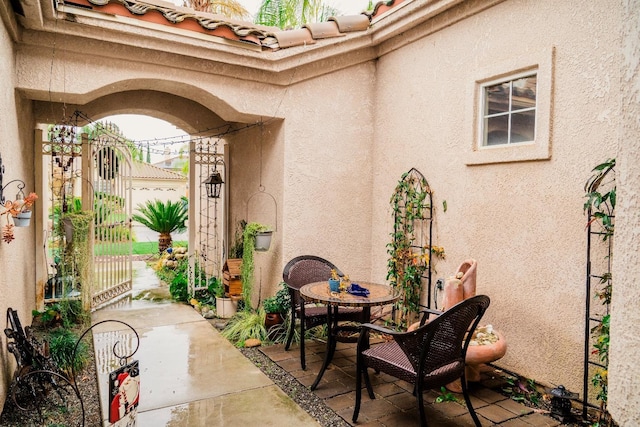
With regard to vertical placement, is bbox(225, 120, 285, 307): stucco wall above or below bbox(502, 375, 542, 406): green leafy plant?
above

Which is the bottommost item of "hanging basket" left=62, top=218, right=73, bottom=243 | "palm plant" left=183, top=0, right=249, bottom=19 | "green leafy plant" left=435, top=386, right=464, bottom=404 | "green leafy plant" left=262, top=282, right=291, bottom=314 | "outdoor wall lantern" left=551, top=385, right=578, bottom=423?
"green leafy plant" left=435, top=386, right=464, bottom=404

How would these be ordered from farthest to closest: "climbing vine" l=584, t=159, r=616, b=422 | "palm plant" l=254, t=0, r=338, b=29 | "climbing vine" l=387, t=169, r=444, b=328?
"palm plant" l=254, t=0, r=338, b=29, "climbing vine" l=387, t=169, r=444, b=328, "climbing vine" l=584, t=159, r=616, b=422

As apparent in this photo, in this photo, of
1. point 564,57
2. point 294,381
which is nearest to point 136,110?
point 294,381

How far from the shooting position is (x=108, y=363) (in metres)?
4.64

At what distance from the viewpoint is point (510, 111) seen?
14.4 ft

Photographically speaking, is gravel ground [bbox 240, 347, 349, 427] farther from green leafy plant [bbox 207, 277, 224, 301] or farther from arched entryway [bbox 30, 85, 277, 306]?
arched entryway [bbox 30, 85, 277, 306]

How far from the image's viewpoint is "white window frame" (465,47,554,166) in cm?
391

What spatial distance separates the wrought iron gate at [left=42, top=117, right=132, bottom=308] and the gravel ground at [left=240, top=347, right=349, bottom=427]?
2.56 m

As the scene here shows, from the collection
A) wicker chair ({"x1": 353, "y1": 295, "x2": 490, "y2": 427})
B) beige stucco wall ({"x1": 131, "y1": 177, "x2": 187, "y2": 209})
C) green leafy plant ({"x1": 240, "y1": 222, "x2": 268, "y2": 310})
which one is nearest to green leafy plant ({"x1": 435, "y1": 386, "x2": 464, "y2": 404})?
wicker chair ({"x1": 353, "y1": 295, "x2": 490, "y2": 427})

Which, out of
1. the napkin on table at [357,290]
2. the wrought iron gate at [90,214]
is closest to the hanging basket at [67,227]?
the wrought iron gate at [90,214]

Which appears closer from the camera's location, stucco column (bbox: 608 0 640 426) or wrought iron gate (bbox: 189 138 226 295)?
stucco column (bbox: 608 0 640 426)

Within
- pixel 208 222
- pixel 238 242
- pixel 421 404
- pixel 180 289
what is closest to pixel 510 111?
pixel 421 404

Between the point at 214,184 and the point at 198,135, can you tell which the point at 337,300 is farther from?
the point at 198,135

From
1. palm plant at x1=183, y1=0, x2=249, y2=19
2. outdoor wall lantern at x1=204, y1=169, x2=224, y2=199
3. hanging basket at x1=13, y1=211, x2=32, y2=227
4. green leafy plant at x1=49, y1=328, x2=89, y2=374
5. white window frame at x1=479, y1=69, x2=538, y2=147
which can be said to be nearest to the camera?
hanging basket at x1=13, y1=211, x2=32, y2=227
